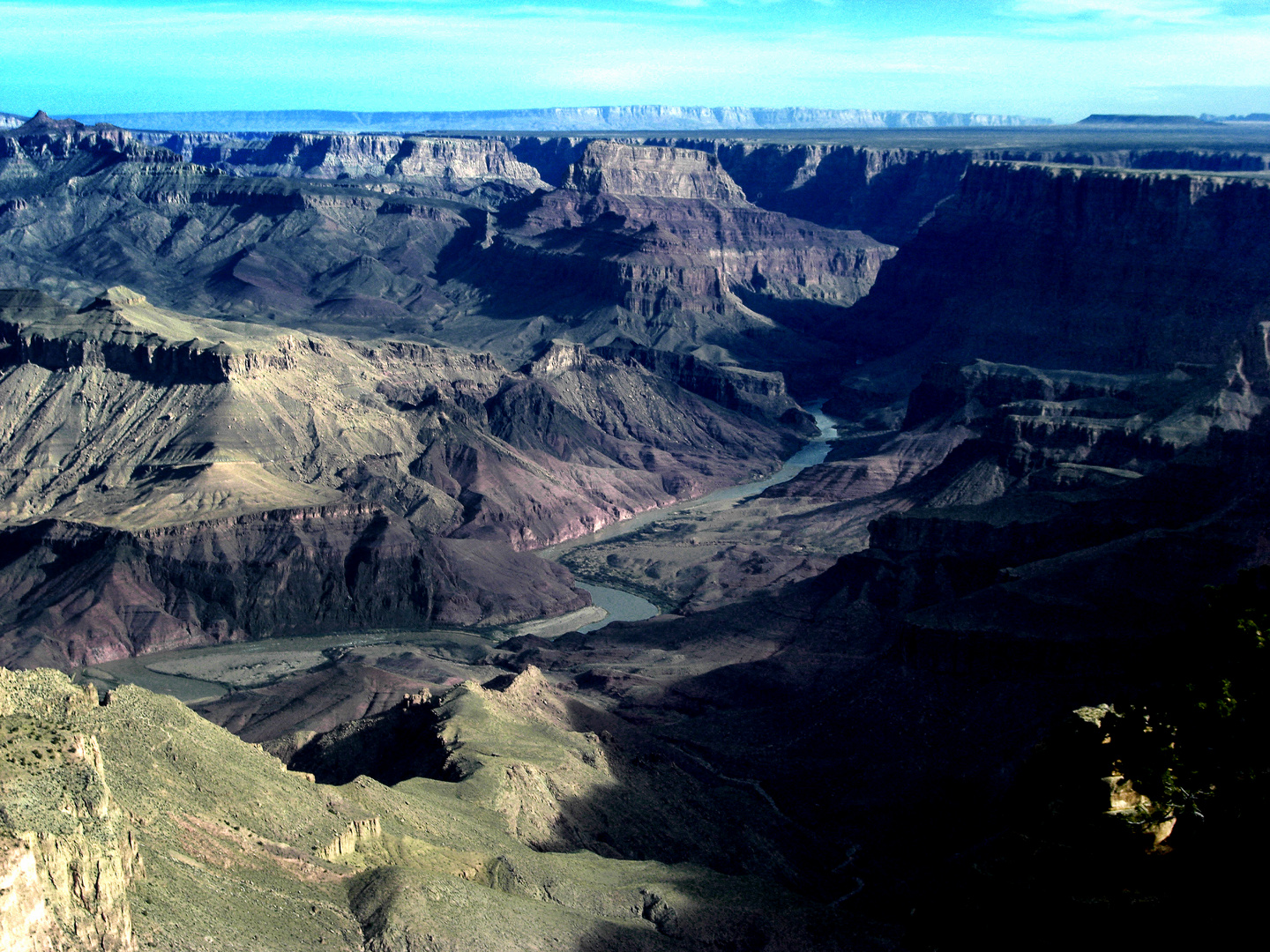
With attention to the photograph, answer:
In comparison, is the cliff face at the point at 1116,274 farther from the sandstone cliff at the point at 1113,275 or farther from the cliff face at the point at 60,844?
the cliff face at the point at 60,844

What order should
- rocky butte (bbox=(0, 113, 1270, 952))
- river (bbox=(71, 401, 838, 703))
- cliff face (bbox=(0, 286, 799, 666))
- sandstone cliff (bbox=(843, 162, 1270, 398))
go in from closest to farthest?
1. rocky butte (bbox=(0, 113, 1270, 952))
2. river (bbox=(71, 401, 838, 703))
3. cliff face (bbox=(0, 286, 799, 666))
4. sandstone cliff (bbox=(843, 162, 1270, 398))

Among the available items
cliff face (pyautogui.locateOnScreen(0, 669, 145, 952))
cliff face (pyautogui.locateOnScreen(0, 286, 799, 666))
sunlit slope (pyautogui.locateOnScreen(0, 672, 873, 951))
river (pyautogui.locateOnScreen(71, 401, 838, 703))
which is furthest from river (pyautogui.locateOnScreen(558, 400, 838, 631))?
cliff face (pyautogui.locateOnScreen(0, 669, 145, 952))

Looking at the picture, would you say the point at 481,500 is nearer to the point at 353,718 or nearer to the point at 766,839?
the point at 353,718

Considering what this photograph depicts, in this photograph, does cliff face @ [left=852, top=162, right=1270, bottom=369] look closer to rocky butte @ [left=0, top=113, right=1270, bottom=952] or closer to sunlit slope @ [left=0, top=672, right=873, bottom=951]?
rocky butte @ [left=0, top=113, right=1270, bottom=952]

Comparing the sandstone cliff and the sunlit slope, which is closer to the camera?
the sunlit slope

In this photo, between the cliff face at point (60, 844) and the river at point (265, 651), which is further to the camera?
the river at point (265, 651)

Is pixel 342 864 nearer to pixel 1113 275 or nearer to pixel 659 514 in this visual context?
pixel 659 514

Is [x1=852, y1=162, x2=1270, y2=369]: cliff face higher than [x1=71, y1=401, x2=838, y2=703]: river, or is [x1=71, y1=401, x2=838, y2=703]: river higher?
[x1=852, y1=162, x2=1270, y2=369]: cliff face

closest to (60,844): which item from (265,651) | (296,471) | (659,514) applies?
(265,651)

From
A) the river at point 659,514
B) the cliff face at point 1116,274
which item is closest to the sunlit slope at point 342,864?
the river at point 659,514
